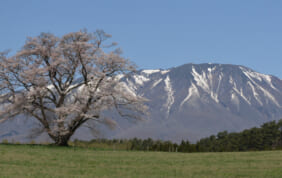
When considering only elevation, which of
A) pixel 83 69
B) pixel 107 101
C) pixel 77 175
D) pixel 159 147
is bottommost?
pixel 77 175

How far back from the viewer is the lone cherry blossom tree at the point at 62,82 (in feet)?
179

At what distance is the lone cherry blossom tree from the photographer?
179 ft

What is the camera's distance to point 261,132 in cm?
10175

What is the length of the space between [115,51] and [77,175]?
33978 mm

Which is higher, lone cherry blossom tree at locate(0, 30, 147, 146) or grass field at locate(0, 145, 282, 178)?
lone cherry blossom tree at locate(0, 30, 147, 146)

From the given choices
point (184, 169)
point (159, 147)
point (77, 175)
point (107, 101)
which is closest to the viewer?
point (77, 175)

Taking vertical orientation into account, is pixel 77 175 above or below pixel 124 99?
below

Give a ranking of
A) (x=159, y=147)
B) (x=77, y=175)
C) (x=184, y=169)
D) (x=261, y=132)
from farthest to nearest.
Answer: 1. (x=261, y=132)
2. (x=159, y=147)
3. (x=184, y=169)
4. (x=77, y=175)

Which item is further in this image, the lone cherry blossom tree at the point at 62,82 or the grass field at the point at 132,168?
the lone cherry blossom tree at the point at 62,82

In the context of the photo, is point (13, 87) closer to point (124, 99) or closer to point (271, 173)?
point (124, 99)

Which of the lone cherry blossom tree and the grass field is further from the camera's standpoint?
the lone cherry blossom tree

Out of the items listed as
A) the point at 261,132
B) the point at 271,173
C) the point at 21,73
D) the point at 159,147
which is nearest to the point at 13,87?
the point at 21,73

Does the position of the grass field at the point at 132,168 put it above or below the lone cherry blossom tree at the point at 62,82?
below

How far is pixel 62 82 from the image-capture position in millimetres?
57562
